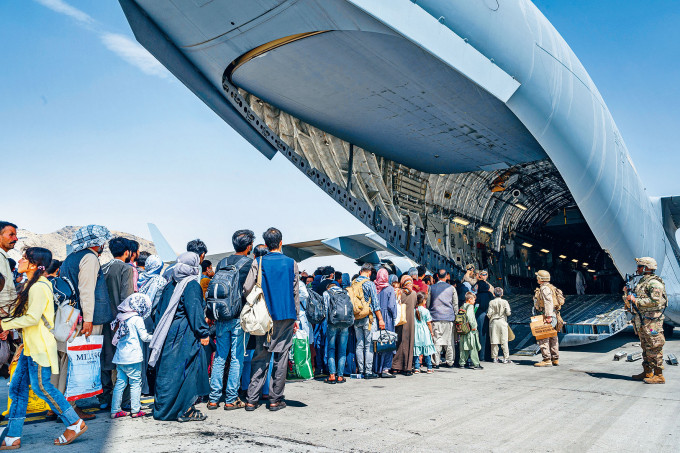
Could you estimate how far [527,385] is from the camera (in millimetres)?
6375

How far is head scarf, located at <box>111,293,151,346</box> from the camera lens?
4382 mm

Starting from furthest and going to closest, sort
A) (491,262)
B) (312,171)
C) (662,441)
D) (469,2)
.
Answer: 1. (491,262)
2. (312,171)
3. (469,2)
4. (662,441)

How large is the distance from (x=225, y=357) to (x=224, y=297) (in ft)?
2.30

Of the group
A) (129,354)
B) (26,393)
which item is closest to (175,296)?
(129,354)

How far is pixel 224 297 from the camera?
4.54 m

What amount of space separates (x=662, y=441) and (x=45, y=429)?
5.21 meters

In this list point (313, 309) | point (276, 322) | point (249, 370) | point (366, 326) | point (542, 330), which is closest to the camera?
point (276, 322)

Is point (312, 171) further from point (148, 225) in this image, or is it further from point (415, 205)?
point (148, 225)

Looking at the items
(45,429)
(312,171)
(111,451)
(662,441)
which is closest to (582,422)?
(662,441)

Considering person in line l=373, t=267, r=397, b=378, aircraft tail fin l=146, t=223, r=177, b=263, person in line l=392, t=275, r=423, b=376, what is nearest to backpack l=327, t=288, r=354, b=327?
person in line l=373, t=267, r=397, b=378

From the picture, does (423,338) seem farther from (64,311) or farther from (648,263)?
(64,311)

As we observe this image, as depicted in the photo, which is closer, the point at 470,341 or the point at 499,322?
the point at 470,341

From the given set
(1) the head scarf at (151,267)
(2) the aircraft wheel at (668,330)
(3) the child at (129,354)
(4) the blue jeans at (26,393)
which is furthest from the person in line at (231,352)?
(2) the aircraft wheel at (668,330)

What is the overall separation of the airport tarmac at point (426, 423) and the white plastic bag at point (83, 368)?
1.02 feet
